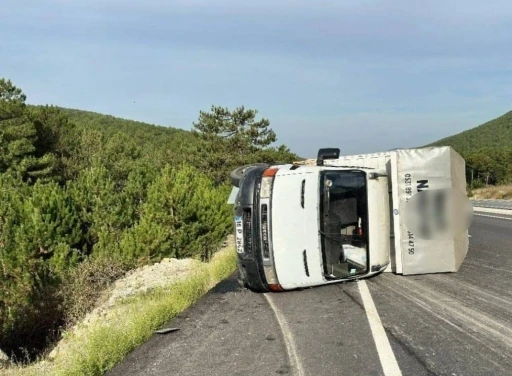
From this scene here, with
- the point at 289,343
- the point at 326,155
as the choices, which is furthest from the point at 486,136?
the point at 289,343

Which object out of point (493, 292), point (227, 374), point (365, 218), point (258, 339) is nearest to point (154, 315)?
point (258, 339)

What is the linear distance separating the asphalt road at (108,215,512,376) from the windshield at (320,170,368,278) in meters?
0.42

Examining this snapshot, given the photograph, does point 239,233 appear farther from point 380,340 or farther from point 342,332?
point 380,340

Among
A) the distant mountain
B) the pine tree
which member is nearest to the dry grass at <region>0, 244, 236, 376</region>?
the pine tree

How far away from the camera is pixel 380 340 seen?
4953mm

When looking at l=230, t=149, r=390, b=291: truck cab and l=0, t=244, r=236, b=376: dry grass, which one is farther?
l=230, t=149, r=390, b=291: truck cab

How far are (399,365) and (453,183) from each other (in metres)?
4.59

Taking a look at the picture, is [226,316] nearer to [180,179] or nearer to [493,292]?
[493,292]

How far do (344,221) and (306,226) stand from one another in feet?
3.43

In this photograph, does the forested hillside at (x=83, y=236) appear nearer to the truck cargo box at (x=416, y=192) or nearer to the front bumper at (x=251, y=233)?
the front bumper at (x=251, y=233)

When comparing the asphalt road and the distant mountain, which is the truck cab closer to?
the asphalt road

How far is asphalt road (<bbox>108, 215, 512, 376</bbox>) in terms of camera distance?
14.3 ft

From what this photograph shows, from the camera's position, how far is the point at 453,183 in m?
8.03

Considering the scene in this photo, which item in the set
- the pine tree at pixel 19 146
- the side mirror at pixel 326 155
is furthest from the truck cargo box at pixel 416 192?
the pine tree at pixel 19 146
